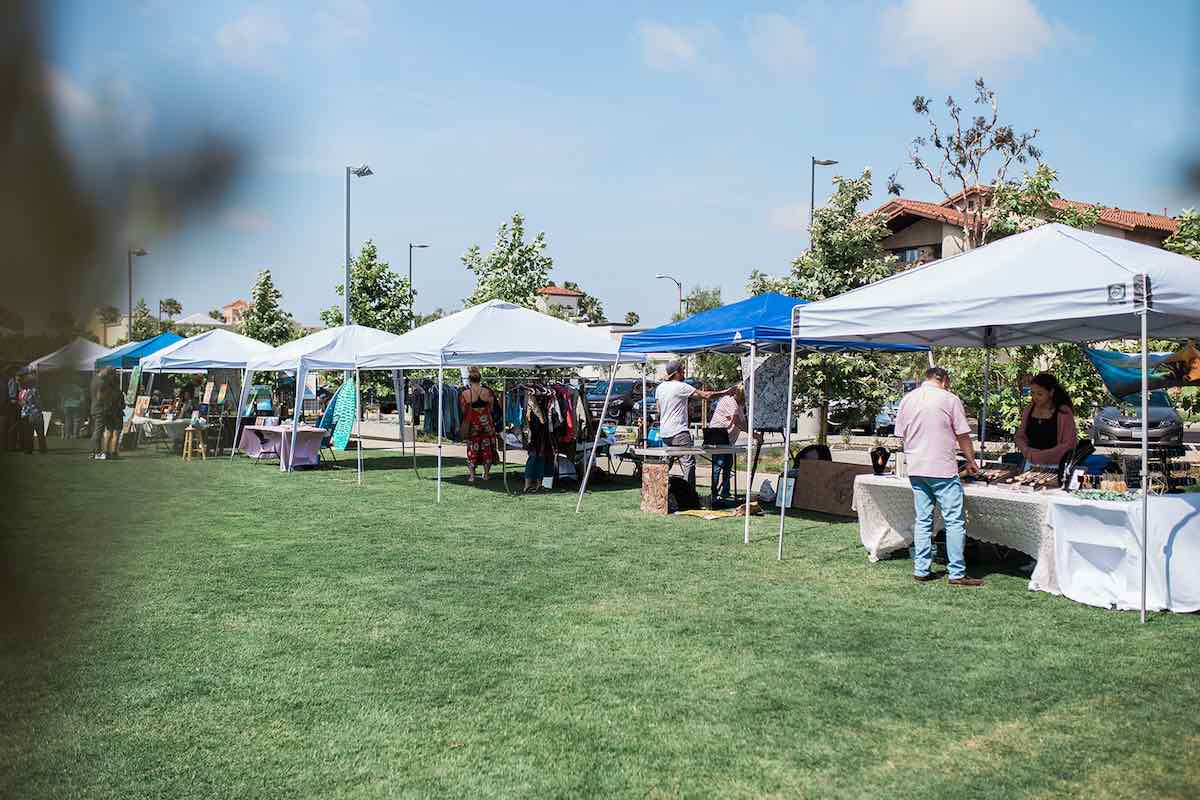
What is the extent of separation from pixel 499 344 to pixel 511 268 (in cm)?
2016

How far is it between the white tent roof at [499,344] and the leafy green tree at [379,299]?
1352cm

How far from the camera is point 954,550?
24.5 ft

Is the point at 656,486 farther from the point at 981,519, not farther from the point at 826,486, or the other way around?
the point at 981,519

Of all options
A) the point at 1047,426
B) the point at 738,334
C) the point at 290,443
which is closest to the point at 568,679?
the point at 738,334

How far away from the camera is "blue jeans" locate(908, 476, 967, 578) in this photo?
745cm

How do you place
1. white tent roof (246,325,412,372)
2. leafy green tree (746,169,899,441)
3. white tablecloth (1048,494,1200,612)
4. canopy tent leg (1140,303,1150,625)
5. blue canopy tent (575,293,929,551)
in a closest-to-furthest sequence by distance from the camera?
canopy tent leg (1140,303,1150,625) < white tablecloth (1048,494,1200,612) < blue canopy tent (575,293,929,551) < white tent roof (246,325,412,372) < leafy green tree (746,169,899,441)

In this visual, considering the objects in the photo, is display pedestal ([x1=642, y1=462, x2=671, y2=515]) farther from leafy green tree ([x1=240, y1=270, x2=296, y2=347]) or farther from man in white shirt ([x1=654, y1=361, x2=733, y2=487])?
leafy green tree ([x1=240, y1=270, x2=296, y2=347])

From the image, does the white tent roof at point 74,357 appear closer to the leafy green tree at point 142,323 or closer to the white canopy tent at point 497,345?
the leafy green tree at point 142,323

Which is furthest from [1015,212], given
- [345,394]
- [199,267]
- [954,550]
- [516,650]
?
[199,267]

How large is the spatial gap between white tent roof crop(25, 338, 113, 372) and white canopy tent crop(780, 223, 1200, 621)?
6450mm

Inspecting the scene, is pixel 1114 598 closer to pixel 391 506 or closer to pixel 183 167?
pixel 183 167

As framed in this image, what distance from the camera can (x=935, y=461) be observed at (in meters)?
7.43

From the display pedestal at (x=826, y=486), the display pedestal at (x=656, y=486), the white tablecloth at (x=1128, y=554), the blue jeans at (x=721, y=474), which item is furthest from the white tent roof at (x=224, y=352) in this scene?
A: the white tablecloth at (x=1128, y=554)

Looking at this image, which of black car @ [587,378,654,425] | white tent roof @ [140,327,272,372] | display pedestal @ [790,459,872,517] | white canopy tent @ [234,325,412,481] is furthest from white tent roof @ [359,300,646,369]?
black car @ [587,378,654,425]
